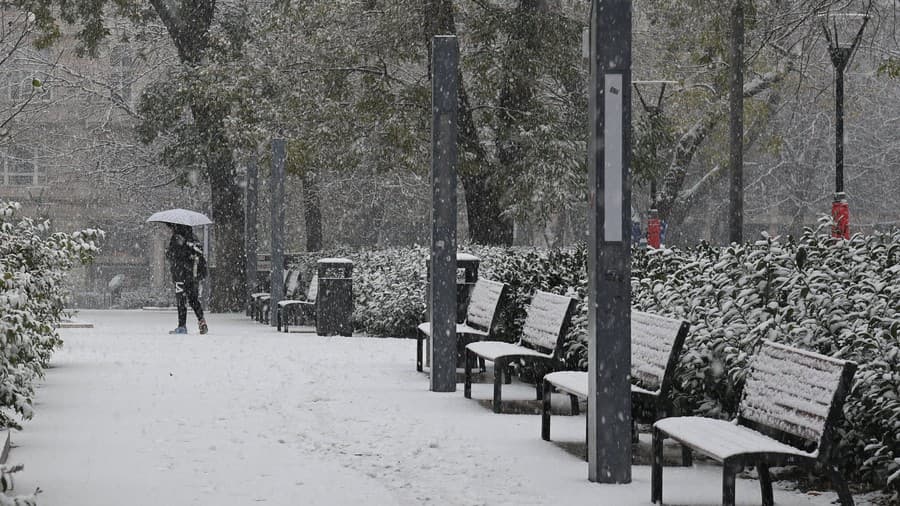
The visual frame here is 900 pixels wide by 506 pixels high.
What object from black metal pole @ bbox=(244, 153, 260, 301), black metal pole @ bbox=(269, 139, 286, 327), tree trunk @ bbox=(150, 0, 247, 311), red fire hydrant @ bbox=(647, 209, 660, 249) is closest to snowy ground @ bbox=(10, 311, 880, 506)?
black metal pole @ bbox=(269, 139, 286, 327)

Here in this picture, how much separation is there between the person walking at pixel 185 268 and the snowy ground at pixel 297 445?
639cm

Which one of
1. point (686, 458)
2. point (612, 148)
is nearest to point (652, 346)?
point (686, 458)

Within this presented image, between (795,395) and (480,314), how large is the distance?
7484 mm

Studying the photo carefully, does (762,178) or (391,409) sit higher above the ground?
(762,178)

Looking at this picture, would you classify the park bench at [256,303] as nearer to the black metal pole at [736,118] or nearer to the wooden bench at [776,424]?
the black metal pole at [736,118]

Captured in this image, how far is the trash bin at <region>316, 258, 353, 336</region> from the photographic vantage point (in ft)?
70.8

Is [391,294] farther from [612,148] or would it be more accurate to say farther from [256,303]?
[612,148]

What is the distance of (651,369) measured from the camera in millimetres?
8789

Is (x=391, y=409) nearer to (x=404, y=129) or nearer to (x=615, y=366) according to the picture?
(x=615, y=366)

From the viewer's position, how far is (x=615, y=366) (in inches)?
312

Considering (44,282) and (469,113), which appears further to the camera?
(469,113)

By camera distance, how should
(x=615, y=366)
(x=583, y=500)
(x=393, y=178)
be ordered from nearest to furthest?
(x=583, y=500), (x=615, y=366), (x=393, y=178)

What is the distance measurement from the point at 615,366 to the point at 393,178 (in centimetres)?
3600

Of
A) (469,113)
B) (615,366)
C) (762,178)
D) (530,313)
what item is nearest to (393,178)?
(762,178)
